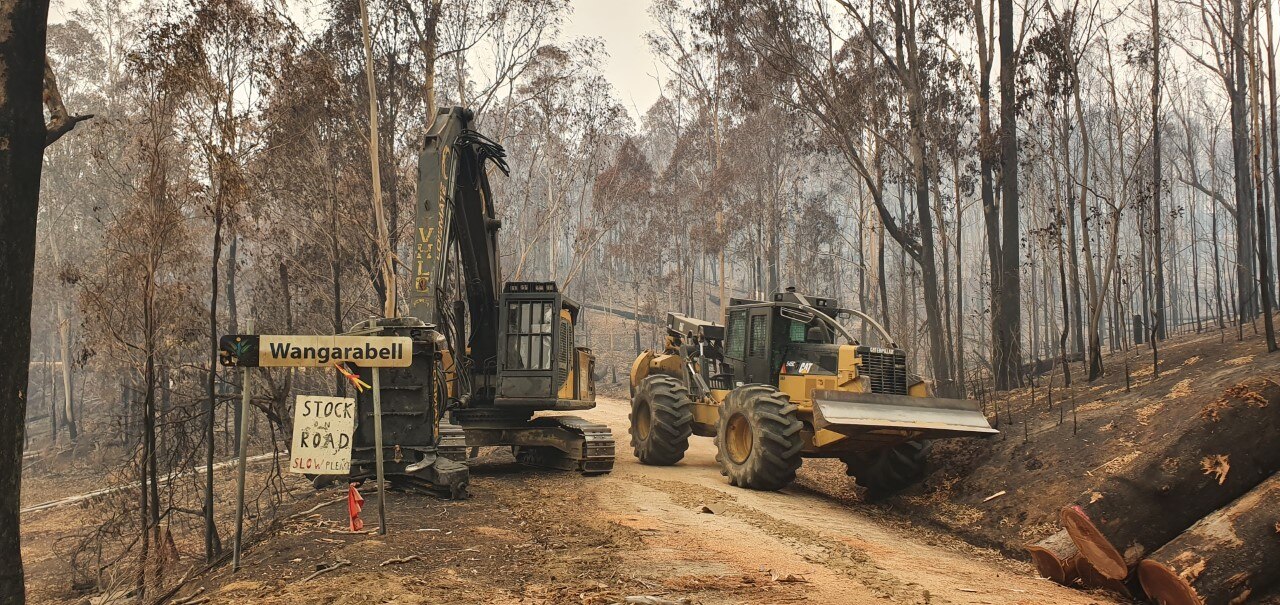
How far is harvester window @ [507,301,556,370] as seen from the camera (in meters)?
13.1

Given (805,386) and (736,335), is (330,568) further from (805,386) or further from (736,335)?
(736,335)

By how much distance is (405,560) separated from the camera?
23.1 feet

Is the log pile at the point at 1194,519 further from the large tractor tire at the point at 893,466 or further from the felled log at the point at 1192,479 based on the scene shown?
the large tractor tire at the point at 893,466

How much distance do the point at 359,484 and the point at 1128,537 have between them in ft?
27.8

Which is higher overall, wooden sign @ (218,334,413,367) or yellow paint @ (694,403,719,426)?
wooden sign @ (218,334,413,367)

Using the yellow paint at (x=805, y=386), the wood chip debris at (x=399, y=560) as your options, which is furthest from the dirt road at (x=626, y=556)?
the yellow paint at (x=805, y=386)

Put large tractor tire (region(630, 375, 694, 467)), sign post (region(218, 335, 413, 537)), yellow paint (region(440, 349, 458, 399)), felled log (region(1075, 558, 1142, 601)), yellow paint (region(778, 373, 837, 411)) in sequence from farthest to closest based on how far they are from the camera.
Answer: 1. large tractor tire (region(630, 375, 694, 467))
2. yellow paint (region(440, 349, 458, 399))
3. yellow paint (region(778, 373, 837, 411))
4. felled log (region(1075, 558, 1142, 601))
5. sign post (region(218, 335, 413, 537))

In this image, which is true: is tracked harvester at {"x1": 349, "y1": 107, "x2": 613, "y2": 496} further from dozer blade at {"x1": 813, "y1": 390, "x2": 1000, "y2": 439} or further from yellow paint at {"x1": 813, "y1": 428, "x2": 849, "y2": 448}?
dozer blade at {"x1": 813, "y1": 390, "x2": 1000, "y2": 439}

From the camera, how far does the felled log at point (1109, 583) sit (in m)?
7.51

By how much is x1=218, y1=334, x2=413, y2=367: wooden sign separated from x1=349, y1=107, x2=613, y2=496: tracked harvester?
2.61 m

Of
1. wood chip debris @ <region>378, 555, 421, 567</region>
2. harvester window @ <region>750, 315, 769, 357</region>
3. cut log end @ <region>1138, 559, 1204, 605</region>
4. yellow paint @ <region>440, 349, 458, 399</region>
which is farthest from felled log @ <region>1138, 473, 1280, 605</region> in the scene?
yellow paint @ <region>440, 349, 458, 399</region>

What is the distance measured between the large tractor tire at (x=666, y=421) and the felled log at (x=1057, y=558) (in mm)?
7010

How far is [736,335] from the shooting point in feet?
48.1

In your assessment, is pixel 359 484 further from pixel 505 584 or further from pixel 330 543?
pixel 505 584
